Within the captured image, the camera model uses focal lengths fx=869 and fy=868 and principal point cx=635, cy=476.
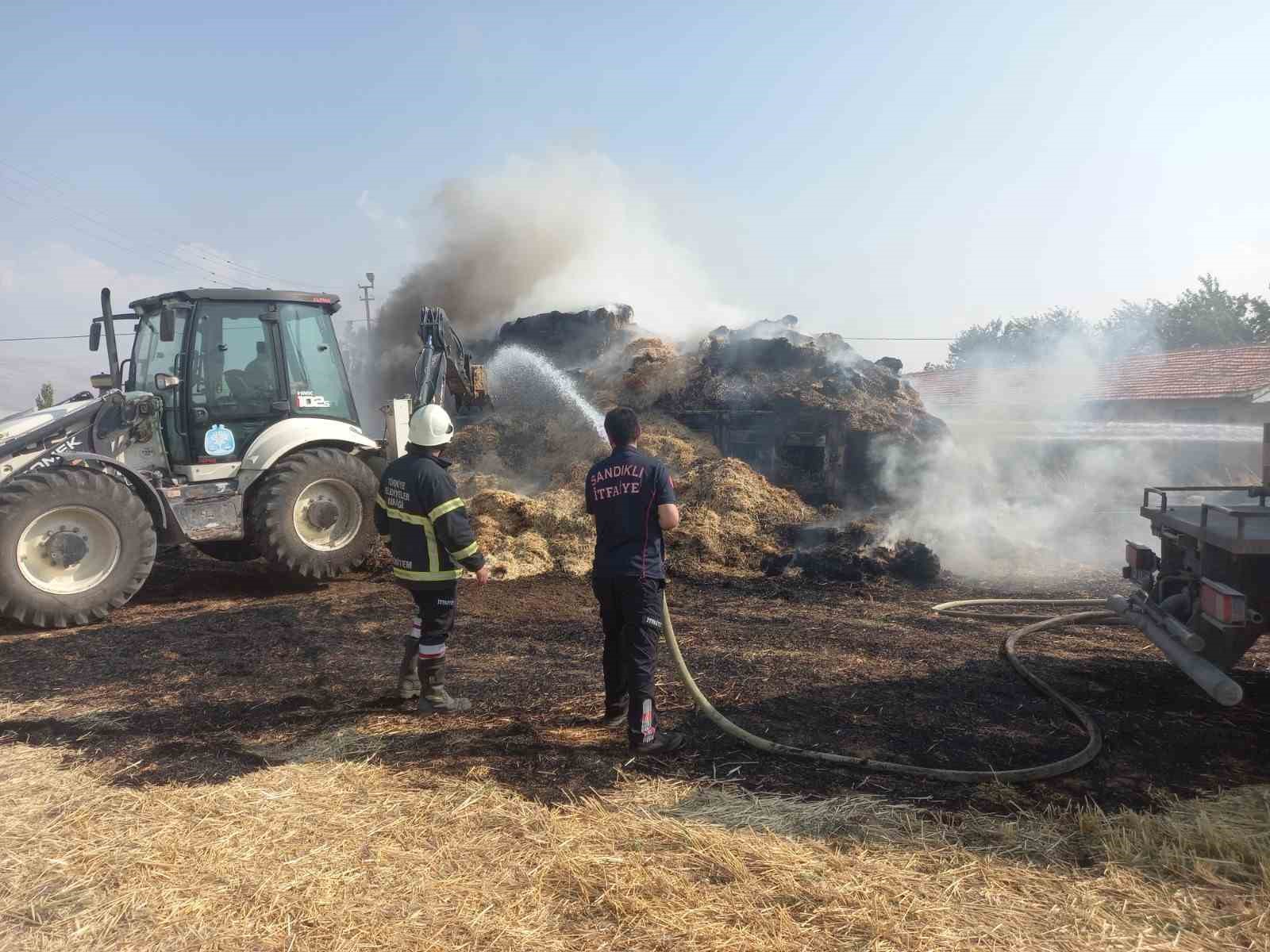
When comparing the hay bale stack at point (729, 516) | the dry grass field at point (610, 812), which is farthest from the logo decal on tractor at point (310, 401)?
the hay bale stack at point (729, 516)

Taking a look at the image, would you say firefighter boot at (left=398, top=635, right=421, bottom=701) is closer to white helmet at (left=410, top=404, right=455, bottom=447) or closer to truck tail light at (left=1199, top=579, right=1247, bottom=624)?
white helmet at (left=410, top=404, right=455, bottom=447)

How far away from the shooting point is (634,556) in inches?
183

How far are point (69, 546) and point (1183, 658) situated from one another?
8.29 meters

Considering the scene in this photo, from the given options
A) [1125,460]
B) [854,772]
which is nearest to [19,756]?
[854,772]

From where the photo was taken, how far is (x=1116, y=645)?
668 centimetres

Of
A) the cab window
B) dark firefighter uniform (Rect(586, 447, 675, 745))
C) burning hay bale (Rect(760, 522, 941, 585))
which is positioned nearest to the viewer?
dark firefighter uniform (Rect(586, 447, 675, 745))

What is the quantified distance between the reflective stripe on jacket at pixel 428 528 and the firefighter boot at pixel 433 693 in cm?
48

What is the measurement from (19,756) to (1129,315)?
45029mm

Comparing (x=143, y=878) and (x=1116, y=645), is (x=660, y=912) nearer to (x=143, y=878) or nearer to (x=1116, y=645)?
→ (x=143, y=878)

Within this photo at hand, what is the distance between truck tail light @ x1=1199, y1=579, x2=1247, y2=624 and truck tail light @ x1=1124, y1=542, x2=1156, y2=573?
102cm

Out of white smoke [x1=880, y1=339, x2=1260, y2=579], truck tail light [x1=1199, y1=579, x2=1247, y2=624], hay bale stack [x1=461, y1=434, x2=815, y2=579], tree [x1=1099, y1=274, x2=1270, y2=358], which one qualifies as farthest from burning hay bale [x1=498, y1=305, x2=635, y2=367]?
tree [x1=1099, y1=274, x2=1270, y2=358]

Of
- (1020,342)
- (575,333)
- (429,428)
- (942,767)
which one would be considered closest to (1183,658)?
(942,767)

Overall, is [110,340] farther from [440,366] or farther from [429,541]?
[429,541]

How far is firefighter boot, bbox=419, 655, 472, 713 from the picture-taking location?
5.23m
